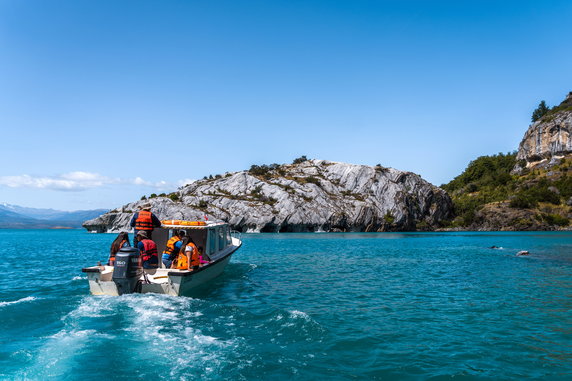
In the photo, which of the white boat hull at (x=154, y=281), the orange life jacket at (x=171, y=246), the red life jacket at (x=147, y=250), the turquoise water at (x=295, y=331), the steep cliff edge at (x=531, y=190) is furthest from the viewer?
the steep cliff edge at (x=531, y=190)

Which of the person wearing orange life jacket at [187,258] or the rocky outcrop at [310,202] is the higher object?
the rocky outcrop at [310,202]

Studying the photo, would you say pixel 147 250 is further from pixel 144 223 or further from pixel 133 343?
pixel 133 343

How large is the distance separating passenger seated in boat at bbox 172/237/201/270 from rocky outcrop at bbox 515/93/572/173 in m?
196

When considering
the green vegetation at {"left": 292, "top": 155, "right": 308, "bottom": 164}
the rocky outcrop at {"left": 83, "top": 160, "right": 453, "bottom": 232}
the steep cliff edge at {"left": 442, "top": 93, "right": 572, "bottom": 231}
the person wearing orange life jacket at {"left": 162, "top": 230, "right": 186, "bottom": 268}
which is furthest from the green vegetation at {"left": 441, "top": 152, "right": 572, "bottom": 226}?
the person wearing orange life jacket at {"left": 162, "top": 230, "right": 186, "bottom": 268}

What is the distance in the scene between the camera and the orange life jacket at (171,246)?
70.6 ft

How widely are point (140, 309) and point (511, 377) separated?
45.6 feet

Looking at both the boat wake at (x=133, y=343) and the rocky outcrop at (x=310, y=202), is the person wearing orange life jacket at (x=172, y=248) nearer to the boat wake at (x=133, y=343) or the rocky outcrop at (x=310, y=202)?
the boat wake at (x=133, y=343)

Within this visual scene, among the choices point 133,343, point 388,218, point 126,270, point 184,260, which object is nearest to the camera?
point 133,343

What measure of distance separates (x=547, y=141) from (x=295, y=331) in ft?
682

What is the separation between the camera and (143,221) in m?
21.4

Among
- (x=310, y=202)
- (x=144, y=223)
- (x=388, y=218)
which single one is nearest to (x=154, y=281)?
(x=144, y=223)

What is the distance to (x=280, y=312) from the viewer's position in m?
16.4

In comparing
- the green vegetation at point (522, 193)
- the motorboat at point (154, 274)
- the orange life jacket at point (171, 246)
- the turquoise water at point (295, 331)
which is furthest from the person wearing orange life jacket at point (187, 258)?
the green vegetation at point (522, 193)

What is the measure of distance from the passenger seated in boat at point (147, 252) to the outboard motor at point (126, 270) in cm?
204
